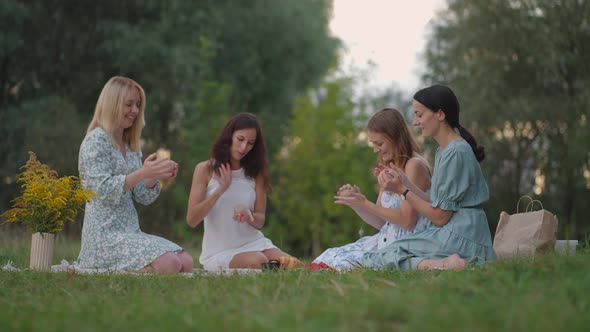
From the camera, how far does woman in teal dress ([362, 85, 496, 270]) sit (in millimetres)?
5230

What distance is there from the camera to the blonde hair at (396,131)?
5.97 metres

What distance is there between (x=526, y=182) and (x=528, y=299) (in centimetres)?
1544

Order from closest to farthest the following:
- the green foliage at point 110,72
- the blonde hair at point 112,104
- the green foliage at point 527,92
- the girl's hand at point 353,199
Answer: the girl's hand at point 353,199 < the blonde hair at point 112,104 < the green foliage at point 110,72 < the green foliage at point 527,92

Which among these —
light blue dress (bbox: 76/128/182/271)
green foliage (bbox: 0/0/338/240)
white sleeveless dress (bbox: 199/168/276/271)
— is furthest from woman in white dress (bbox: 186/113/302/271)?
green foliage (bbox: 0/0/338/240)

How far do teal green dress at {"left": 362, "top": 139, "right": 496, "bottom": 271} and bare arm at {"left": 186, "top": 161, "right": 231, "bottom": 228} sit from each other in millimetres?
1838

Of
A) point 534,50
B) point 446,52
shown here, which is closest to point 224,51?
point 446,52

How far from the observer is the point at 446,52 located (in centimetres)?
1878

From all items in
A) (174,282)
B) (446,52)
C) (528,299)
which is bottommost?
(174,282)

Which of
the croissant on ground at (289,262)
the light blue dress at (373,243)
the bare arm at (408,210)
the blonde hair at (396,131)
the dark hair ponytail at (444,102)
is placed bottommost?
the croissant on ground at (289,262)

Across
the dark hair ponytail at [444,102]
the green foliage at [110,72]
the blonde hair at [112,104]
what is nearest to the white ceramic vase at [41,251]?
the blonde hair at [112,104]

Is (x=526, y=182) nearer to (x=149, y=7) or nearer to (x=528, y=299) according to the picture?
(x=149, y=7)

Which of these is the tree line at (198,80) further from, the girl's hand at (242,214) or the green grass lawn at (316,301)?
the green grass lawn at (316,301)

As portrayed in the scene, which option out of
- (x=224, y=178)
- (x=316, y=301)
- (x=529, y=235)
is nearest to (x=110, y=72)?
(x=224, y=178)

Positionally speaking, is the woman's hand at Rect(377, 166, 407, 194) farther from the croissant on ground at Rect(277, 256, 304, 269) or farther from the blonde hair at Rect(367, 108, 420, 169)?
the croissant on ground at Rect(277, 256, 304, 269)
